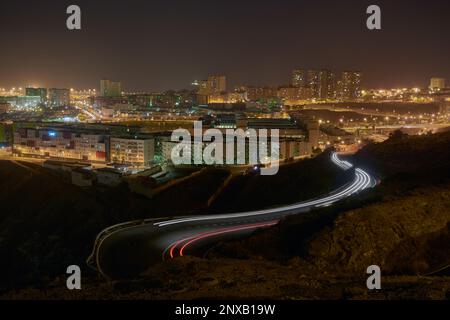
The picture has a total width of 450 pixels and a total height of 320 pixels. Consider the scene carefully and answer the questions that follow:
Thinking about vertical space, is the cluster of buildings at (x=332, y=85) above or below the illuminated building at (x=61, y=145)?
above

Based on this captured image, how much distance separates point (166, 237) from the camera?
7055 millimetres

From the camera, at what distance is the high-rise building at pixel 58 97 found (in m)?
50.3

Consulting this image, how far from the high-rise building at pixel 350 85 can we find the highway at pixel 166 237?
3878 centimetres

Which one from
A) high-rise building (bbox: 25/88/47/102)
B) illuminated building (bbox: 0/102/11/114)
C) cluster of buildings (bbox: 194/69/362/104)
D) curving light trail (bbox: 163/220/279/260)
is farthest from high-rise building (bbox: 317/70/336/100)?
curving light trail (bbox: 163/220/279/260)

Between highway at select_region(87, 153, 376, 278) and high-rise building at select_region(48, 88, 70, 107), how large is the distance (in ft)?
148

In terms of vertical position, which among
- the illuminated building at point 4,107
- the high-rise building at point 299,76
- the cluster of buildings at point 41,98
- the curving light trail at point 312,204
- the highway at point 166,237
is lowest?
the highway at point 166,237

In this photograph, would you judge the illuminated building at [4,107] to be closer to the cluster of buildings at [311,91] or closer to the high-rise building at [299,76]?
the cluster of buildings at [311,91]

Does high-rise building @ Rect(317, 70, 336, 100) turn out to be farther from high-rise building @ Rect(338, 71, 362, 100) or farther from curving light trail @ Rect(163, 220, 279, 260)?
curving light trail @ Rect(163, 220, 279, 260)

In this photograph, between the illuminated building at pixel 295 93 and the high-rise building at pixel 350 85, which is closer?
the illuminated building at pixel 295 93

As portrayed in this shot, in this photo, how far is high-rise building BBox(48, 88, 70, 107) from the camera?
5031 cm

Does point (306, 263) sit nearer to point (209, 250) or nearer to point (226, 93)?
point (209, 250)

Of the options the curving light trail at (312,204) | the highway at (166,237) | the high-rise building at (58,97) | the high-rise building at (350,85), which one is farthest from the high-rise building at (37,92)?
the highway at (166,237)

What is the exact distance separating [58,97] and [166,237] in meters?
47.3

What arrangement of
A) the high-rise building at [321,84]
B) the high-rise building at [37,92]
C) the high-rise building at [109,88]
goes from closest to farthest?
the high-rise building at [321,84]
the high-rise building at [37,92]
the high-rise building at [109,88]
